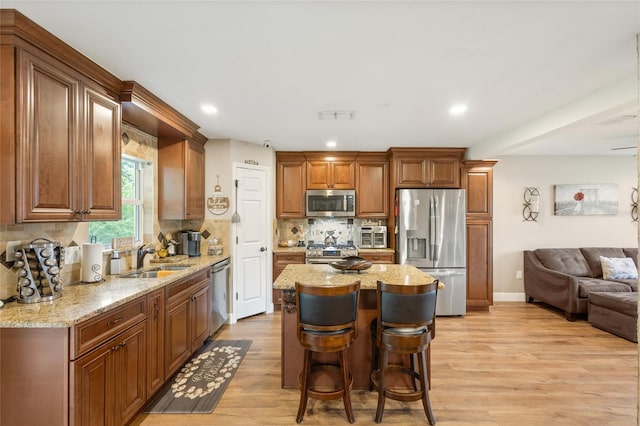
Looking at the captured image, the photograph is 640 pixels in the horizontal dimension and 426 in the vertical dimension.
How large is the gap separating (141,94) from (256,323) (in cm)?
298

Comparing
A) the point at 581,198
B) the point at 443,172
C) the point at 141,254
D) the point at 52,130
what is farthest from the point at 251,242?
the point at 581,198

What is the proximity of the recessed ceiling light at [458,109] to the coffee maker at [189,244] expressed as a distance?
10.8 feet

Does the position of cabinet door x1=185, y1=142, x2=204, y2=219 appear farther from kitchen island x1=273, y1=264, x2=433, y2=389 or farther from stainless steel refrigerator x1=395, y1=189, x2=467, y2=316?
stainless steel refrigerator x1=395, y1=189, x2=467, y2=316

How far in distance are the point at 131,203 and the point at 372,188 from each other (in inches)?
132

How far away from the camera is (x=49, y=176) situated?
1.71 meters

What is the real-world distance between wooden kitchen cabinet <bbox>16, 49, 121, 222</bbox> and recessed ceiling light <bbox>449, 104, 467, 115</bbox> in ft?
9.61

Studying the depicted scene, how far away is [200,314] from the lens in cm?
298

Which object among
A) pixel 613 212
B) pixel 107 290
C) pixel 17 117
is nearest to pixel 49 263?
pixel 107 290

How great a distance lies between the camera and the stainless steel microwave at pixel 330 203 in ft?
15.1

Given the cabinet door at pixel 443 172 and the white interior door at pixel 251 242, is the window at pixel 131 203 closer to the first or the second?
the white interior door at pixel 251 242

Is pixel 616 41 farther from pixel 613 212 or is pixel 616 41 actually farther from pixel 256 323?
pixel 613 212

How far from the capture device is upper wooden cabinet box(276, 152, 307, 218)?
464 cm

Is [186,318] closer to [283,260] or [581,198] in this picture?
[283,260]

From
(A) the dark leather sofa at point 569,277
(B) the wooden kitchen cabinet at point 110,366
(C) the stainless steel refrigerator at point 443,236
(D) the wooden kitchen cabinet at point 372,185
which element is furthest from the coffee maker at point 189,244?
(A) the dark leather sofa at point 569,277
